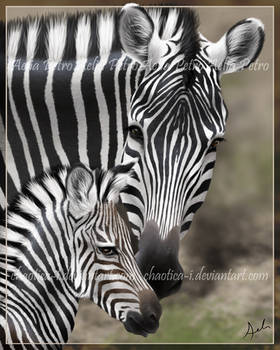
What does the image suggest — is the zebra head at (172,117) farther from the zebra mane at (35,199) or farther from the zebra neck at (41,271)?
the zebra neck at (41,271)

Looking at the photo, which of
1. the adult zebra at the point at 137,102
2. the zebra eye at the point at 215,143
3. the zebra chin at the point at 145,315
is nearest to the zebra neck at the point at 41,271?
the zebra chin at the point at 145,315

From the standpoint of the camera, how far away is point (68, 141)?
6.10 metres

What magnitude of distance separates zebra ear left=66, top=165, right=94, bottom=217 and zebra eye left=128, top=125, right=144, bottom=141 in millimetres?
667

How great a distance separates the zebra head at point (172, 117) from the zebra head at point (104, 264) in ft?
1.34

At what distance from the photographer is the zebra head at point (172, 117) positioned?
560 cm

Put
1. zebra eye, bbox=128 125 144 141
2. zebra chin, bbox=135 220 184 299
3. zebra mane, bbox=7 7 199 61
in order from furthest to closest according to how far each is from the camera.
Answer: zebra mane, bbox=7 7 199 61 < zebra eye, bbox=128 125 144 141 < zebra chin, bbox=135 220 184 299

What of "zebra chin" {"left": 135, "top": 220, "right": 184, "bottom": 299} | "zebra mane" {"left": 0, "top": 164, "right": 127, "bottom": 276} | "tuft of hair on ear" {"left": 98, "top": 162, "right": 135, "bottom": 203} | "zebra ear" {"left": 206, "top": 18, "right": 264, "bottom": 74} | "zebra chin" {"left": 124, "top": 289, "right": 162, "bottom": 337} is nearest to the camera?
"zebra chin" {"left": 124, "top": 289, "right": 162, "bottom": 337}

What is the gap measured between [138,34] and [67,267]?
2078mm

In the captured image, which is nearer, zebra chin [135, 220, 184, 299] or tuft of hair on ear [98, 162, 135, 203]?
tuft of hair on ear [98, 162, 135, 203]

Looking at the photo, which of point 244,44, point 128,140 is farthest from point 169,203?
point 244,44

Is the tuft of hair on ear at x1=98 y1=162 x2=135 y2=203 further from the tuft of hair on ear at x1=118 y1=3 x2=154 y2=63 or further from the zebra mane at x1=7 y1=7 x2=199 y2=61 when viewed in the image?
the zebra mane at x1=7 y1=7 x2=199 y2=61

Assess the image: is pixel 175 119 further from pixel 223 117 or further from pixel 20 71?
pixel 20 71

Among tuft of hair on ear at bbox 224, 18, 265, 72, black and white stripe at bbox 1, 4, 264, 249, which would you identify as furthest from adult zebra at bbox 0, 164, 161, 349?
tuft of hair on ear at bbox 224, 18, 265, 72

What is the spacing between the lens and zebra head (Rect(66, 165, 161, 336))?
5.08 meters
